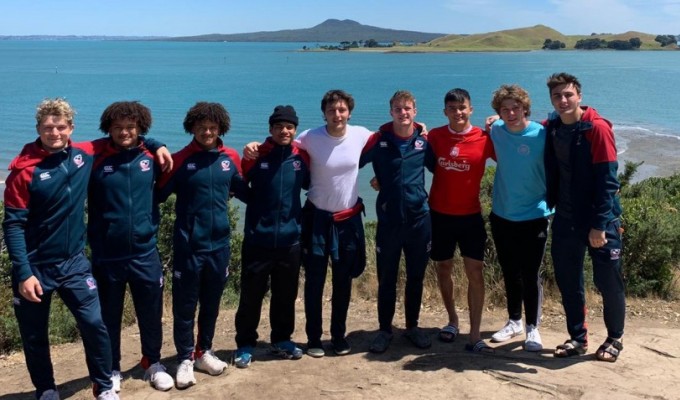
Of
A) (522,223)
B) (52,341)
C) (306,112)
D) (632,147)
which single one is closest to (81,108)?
(306,112)

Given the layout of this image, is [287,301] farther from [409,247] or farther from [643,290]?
[643,290]

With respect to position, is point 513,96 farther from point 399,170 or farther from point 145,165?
point 145,165

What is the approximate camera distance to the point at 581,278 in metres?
5.46

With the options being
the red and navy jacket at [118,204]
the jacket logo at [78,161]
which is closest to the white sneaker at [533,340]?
the red and navy jacket at [118,204]

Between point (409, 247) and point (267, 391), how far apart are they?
1.64 m

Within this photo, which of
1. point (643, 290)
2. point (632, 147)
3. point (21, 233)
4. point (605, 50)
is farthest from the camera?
point (605, 50)

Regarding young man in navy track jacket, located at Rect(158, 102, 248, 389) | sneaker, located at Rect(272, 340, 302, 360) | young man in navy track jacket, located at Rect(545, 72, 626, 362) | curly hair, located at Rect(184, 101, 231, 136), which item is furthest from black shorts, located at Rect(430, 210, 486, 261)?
curly hair, located at Rect(184, 101, 231, 136)

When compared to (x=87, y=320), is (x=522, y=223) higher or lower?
higher

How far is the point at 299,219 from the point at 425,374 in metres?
1.59

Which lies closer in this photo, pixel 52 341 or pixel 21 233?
pixel 21 233

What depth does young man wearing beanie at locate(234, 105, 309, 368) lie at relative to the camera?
5.20 meters

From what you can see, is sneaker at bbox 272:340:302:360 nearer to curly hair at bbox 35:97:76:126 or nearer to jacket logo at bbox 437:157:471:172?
jacket logo at bbox 437:157:471:172

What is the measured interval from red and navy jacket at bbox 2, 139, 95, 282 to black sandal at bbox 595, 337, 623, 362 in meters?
4.11

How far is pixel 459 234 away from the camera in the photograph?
5.55 m
